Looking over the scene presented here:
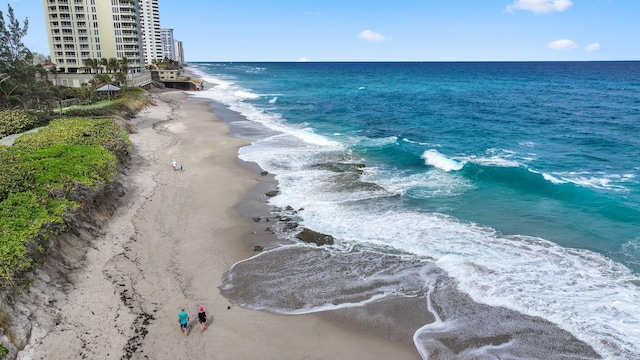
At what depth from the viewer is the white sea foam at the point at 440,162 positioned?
35.6 meters

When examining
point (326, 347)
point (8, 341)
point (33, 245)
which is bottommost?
point (326, 347)

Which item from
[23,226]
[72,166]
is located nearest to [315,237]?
[23,226]

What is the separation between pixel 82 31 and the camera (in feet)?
310

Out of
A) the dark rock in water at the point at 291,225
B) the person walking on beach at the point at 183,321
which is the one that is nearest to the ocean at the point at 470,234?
the dark rock in water at the point at 291,225

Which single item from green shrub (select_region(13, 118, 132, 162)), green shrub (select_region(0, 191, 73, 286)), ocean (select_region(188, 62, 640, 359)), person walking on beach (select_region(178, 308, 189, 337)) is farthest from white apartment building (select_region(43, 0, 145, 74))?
person walking on beach (select_region(178, 308, 189, 337))

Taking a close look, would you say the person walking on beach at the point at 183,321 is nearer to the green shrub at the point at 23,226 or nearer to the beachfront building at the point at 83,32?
the green shrub at the point at 23,226

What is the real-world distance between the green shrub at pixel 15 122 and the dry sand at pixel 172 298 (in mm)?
14088

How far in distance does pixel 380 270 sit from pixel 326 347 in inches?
223

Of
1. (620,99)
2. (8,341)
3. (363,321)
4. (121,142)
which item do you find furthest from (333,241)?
(620,99)

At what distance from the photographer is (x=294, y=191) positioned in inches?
1171

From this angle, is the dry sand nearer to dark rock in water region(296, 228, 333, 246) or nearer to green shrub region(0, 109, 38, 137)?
dark rock in water region(296, 228, 333, 246)

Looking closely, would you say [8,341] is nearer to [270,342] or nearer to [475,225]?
[270,342]

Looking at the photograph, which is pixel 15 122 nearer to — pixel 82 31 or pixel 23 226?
pixel 23 226

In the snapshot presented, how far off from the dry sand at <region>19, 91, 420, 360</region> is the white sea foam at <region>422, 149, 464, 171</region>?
17.7 m
